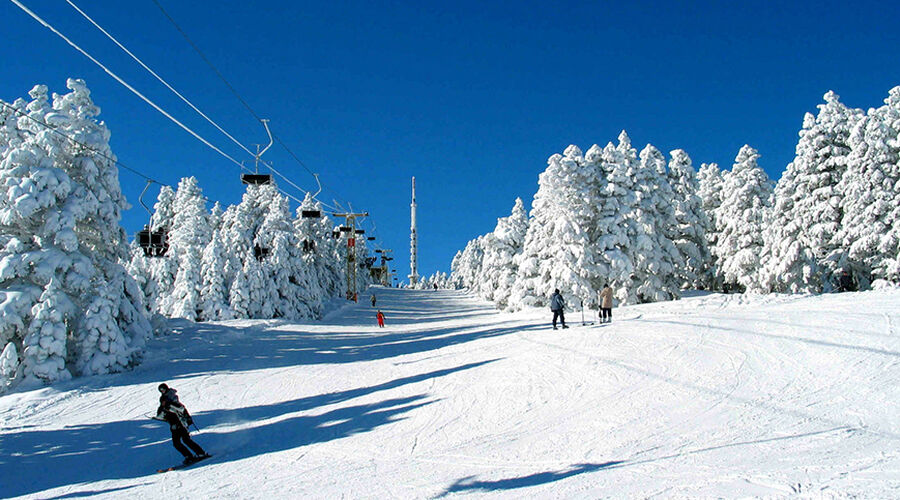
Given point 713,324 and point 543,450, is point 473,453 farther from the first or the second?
point 713,324

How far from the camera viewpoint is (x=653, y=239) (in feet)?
108

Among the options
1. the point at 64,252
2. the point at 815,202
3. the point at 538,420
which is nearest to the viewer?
the point at 538,420

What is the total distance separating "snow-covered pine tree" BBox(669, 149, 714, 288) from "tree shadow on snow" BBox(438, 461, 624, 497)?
30616 mm

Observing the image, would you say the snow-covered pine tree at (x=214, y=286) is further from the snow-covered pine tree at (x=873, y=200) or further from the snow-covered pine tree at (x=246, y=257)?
the snow-covered pine tree at (x=873, y=200)

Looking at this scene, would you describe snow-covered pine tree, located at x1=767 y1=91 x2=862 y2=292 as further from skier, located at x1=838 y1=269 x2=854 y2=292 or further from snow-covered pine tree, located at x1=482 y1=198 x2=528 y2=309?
snow-covered pine tree, located at x1=482 y1=198 x2=528 y2=309

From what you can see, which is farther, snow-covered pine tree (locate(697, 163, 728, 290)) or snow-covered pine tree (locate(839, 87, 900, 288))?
snow-covered pine tree (locate(697, 163, 728, 290))

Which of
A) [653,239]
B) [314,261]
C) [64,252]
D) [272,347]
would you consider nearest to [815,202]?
[653,239]

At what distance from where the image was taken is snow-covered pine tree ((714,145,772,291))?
119 ft

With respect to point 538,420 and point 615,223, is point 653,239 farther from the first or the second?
point 538,420

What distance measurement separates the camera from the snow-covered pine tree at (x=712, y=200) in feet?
150

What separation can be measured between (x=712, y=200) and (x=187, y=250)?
156 feet

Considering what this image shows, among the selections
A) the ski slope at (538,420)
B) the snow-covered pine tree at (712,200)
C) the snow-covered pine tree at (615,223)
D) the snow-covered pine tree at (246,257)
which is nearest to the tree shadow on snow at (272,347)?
the ski slope at (538,420)

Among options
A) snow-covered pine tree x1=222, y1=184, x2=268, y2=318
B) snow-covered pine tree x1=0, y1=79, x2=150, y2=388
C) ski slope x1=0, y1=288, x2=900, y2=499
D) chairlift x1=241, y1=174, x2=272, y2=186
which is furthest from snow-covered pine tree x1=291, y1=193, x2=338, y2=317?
ski slope x1=0, y1=288, x2=900, y2=499

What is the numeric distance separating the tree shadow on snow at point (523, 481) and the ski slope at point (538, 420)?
0.04 metres
